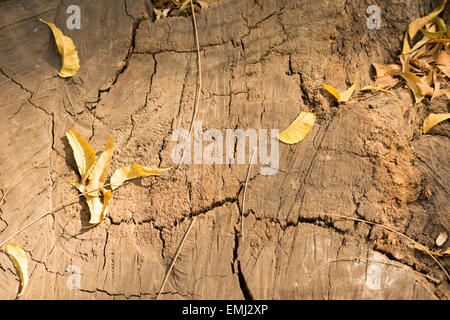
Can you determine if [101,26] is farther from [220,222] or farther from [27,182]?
[220,222]

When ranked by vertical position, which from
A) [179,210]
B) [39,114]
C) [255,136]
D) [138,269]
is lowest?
[138,269]

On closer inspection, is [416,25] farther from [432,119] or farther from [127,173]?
[127,173]

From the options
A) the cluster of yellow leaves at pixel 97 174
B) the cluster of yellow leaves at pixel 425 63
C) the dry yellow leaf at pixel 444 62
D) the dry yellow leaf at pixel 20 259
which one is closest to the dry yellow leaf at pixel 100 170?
the cluster of yellow leaves at pixel 97 174

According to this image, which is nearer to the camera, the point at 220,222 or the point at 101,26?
the point at 220,222

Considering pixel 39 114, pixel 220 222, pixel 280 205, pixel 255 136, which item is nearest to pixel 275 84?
pixel 255 136

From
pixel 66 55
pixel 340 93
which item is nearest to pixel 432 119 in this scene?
pixel 340 93

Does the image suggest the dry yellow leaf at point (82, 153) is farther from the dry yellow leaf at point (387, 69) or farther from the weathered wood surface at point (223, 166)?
the dry yellow leaf at point (387, 69)
